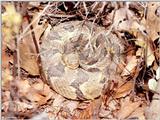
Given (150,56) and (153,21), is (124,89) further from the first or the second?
(153,21)

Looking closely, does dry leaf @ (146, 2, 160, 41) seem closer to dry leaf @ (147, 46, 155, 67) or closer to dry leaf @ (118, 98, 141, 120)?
dry leaf @ (147, 46, 155, 67)

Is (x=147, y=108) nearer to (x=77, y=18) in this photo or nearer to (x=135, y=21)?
(x=135, y=21)

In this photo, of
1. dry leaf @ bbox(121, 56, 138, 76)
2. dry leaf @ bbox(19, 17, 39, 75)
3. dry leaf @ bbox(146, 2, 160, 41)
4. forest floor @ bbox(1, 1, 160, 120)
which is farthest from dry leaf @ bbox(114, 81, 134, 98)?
dry leaf @ bbox(19, 17, 39, 75)

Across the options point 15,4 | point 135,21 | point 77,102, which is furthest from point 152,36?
Answer: point 15,4

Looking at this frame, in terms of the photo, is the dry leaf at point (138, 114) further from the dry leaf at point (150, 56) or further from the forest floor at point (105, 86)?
the dry leaf at point (150, 56)

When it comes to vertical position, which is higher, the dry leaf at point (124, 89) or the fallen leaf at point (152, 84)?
the fallen leaf at point (152, 84)

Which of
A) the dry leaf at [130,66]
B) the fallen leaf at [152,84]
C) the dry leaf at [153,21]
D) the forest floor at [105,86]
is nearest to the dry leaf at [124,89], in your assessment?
the forest floor at [105,86]

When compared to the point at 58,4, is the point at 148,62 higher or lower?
lower
